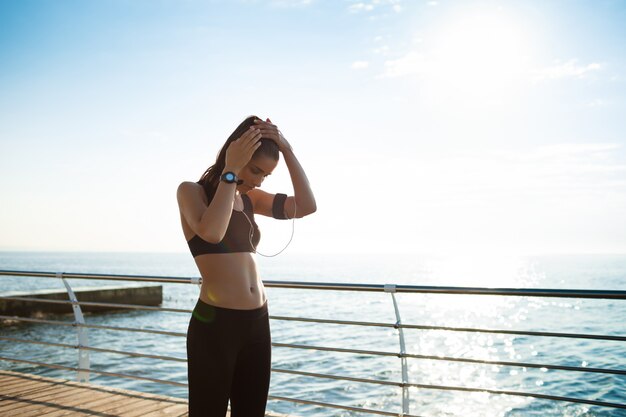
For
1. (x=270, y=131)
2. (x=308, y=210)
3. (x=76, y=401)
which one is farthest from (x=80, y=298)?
(x=270, y=131)

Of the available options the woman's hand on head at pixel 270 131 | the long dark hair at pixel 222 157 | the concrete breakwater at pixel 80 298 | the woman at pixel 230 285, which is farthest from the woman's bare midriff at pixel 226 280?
the concrete breakwater at pixel 80 298

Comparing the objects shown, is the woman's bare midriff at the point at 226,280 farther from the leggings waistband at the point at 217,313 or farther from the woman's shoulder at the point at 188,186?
the woman's shoulder at the point at 188,186

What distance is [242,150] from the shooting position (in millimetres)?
1881

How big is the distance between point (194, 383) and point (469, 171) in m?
103

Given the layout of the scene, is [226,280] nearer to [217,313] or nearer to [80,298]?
[217,313]

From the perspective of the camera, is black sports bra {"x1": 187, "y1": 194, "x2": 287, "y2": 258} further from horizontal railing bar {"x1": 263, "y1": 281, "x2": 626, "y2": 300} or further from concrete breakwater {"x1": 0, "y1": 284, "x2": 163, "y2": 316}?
concrete breakwater {"x1": 0, "y1": 284, "x2": 163, "y2": 316}

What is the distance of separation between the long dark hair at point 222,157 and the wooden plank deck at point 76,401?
234cm

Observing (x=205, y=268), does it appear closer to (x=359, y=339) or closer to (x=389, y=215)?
(x=359, y=339)

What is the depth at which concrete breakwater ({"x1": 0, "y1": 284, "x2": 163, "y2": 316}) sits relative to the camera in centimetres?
2829

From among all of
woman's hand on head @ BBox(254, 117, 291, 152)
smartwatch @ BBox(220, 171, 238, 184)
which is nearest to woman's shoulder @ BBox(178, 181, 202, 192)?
smartwatch @ BBox(220, 171, 238, 184)

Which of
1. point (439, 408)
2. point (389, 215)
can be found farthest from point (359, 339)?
point (389, 215)

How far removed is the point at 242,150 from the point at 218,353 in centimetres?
77

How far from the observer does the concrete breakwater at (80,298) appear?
92.8 feet

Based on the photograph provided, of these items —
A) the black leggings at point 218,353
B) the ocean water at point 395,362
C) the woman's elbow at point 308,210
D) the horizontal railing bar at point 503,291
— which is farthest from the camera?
the ocean water at point 395,362
